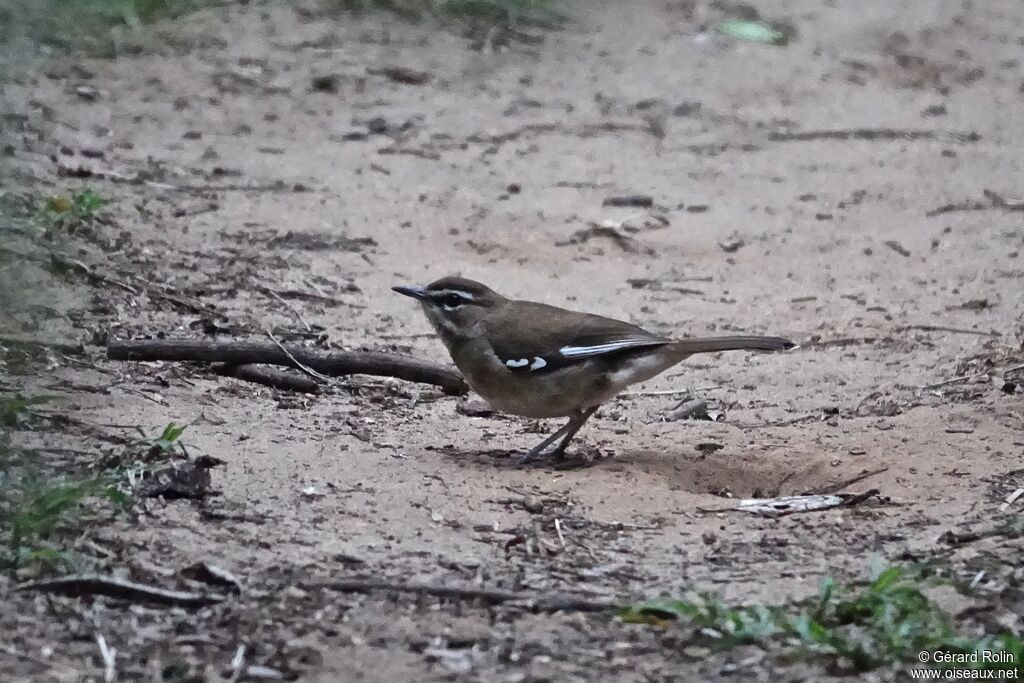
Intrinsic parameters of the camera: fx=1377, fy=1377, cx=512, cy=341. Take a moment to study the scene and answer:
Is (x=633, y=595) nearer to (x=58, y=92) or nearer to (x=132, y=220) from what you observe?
(x=132, y=220)

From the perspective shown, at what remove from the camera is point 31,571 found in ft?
14.7

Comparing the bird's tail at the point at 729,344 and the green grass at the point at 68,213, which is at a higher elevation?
the bird's tail at the point at 729,344

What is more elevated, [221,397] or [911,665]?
[911,665]

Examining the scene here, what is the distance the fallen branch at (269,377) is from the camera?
7.05 metres

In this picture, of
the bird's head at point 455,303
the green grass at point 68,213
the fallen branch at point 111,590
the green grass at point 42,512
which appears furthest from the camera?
the green grass at point 68,213

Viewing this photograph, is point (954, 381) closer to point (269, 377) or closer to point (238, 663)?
point (269, 377)

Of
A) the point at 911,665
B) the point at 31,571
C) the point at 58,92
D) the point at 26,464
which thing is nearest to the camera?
the point at 911,665

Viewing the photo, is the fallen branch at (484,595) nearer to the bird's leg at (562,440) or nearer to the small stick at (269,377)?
the bird's leg at (562,440)

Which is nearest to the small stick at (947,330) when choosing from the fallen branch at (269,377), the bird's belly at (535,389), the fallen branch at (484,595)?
the bird's belly at (535,389)

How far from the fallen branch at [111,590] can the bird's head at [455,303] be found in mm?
2604

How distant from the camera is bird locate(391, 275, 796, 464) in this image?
6488 mm

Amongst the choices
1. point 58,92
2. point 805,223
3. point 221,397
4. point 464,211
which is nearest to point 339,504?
point 221,397

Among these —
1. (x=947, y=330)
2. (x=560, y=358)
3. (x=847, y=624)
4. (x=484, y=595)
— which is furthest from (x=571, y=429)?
(x=947, y=330)

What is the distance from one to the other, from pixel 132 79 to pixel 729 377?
258 inches
